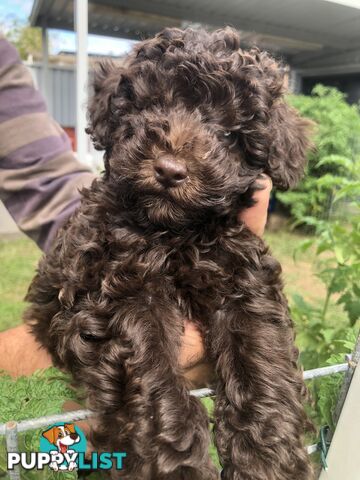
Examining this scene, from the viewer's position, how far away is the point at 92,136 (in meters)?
2.06

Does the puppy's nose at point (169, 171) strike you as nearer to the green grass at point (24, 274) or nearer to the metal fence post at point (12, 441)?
the metal fence post at point (12, 441)

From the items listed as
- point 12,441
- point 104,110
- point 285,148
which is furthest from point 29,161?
point 12,441

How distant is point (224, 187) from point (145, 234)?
1.15 feet

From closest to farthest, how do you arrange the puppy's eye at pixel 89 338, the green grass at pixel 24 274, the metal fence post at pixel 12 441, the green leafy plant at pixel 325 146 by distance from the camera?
1. the metal fence post at pixel 12 441
2. the puppy's eye at pixel 89 338
3. the green grass at pixel 24 274
4. the green leafy plant at pixel 325 146

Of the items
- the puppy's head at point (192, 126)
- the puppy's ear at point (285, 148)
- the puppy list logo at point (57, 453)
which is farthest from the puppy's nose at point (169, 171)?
the puppy list logo at point (57, 453)

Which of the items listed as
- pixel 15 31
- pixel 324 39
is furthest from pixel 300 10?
pixel 15 31

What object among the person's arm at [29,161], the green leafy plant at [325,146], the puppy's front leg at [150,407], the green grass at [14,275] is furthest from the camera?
the green leafy plant at [325,146]

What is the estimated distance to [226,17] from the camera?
865cm

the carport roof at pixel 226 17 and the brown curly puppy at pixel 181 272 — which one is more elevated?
the carport roof at pixel 226 17

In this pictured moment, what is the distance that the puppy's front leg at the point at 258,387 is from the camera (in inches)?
53.7

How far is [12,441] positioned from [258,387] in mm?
777

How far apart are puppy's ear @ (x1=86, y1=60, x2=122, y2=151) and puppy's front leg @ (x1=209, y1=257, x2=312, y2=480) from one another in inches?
34.4

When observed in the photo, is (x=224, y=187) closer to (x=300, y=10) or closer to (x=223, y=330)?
(x=223, y=330)

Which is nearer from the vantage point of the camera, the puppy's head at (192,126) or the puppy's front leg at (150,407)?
the puppy's front leg at (150,407)
